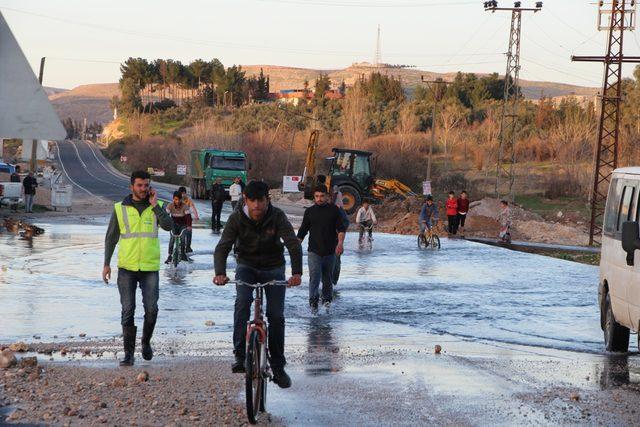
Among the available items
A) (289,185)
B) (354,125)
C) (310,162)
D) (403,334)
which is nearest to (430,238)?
(403,334)

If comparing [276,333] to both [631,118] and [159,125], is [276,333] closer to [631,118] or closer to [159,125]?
[631,118]

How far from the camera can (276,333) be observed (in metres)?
8.80

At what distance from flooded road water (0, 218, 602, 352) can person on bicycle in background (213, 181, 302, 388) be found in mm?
4186

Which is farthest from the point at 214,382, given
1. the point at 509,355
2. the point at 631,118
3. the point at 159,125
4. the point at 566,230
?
the point at 159,125

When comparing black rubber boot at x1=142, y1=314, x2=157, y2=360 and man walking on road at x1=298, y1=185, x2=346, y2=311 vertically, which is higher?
man walking on road at x1=298, y1=185, x2=346, y2=311

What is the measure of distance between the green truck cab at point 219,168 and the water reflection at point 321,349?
47.8 metres

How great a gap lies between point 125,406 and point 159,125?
181 m

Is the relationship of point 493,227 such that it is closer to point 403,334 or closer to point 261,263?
point 403,334

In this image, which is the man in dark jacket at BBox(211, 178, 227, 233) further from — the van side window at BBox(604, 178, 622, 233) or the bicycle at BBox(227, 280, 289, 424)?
the bicycle at BBox(227, 280, 289, 424)

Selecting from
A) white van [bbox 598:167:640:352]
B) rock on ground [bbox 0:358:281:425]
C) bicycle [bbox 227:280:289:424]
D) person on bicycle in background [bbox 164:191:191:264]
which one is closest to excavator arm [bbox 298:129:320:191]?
person on bicycle in background [bbox 164:191:191:264]

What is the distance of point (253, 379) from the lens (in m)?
8.01

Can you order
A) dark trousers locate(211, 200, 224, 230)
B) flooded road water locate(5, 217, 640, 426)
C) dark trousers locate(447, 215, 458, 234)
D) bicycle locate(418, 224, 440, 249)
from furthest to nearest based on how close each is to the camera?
1. dark trousers locate(447, 215, 458, 234)
2. dark trousers locate(211, 200, 224, 230)
3. bicycle locate(418, 224, 440, 249)
4. flooded road water locate(5, 217, 640, 426)

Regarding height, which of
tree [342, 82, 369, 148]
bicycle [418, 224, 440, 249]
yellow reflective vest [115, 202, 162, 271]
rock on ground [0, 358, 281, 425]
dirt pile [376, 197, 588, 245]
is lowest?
dirt pile [376, 197, 588, 245]

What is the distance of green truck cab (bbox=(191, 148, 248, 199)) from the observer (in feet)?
207
